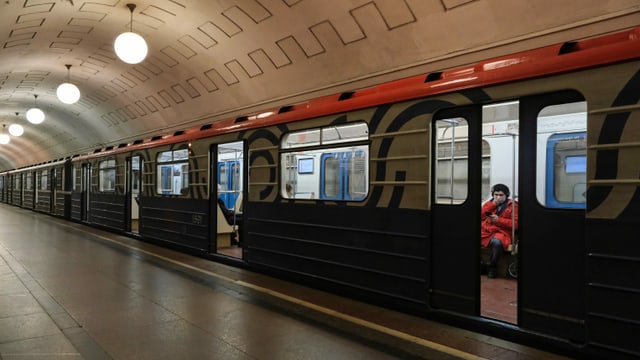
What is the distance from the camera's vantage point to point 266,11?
6801 millimetres

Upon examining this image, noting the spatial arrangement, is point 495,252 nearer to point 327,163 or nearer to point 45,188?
point 327,163

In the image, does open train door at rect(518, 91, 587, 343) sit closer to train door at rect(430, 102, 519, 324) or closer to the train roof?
the train roof

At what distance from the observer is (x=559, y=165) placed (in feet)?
12.3

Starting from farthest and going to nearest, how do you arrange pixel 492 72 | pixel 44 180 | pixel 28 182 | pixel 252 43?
pixel 28 182 < pixel 44 180 < pixel 252 43 < pixel 492 72

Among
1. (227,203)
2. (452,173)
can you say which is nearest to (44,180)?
(227,203)

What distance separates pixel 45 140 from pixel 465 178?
24.5 meters

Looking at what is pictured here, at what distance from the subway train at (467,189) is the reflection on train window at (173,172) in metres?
1.59

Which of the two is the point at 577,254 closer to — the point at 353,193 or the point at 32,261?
the point at 353,193

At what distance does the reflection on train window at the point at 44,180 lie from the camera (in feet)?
62.4

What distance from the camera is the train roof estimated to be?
323 cm

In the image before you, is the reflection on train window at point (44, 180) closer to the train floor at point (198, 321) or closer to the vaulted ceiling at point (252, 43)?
the vaulted ceiling at point (252, 43)

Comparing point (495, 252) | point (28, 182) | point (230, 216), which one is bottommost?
point (495, 252)

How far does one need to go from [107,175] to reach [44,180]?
926cm

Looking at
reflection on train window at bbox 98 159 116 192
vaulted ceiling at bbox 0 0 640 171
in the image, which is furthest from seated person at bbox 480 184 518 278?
reflection on train window at bbox 98 159 116 192
